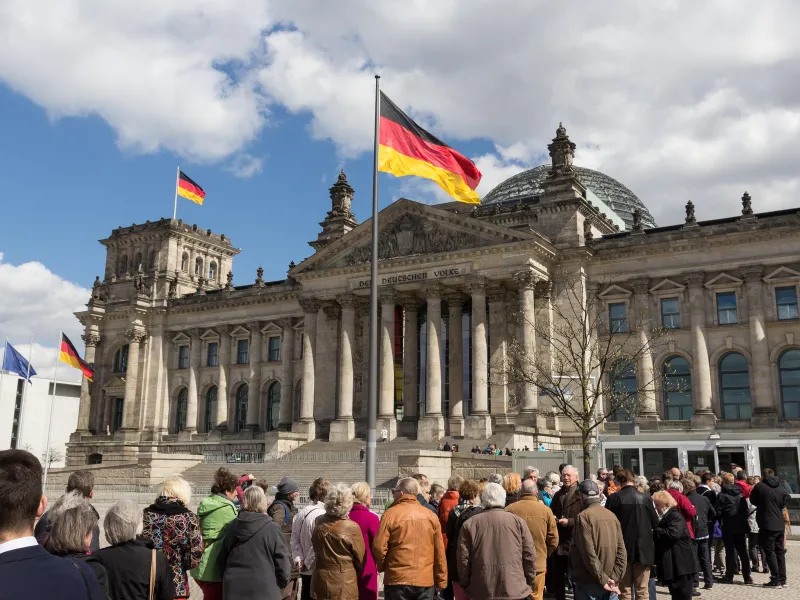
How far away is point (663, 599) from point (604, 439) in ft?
66.8

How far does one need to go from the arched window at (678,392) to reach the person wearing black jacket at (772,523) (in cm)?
2945

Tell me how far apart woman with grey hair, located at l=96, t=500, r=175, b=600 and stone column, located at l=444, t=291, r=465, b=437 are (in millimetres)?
41954

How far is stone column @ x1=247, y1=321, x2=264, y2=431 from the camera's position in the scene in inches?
2413

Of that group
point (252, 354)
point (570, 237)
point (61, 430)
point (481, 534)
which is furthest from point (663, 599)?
point (61, 430)

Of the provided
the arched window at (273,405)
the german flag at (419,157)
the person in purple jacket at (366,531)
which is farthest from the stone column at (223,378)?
the person in purple jacket at (366,531)

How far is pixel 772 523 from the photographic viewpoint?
16281mm

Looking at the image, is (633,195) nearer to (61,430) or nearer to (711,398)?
(711,398)

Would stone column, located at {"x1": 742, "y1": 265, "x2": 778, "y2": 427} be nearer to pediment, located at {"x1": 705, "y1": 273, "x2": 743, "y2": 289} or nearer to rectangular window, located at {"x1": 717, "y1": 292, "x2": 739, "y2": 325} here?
pediment, located at {"x1": 705, "y1": 273, "x2": 743, "y2": 289}

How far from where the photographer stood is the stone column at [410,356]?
165 ft

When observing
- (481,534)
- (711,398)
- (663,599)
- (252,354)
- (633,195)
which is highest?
(633,195)

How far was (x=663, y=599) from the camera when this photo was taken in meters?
14.8

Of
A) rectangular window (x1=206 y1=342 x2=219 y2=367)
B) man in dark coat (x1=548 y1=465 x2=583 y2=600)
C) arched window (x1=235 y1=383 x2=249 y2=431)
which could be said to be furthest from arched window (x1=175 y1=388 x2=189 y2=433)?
man in dark coat (x1=548 y1=465 x2=583 y2=600)

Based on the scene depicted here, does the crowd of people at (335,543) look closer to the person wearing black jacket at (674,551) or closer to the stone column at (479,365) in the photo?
the person wearing black jacket at (674,551)

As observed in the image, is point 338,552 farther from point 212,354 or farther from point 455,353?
point 212,354
